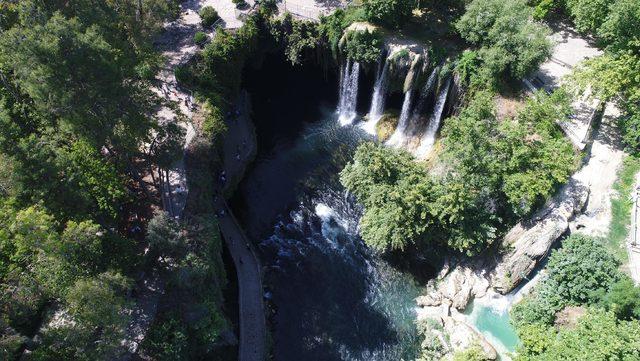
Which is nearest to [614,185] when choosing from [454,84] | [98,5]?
[454,84]

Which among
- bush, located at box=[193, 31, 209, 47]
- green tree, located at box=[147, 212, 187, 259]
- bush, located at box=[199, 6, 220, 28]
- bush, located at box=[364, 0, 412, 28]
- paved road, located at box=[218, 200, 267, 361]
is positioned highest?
bush, located at box=[364, 0, 412, 28]

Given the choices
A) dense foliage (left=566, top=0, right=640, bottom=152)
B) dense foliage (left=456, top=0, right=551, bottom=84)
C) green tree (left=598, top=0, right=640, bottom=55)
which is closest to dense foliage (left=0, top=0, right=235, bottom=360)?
dense foliage (left=456, top=0, right=551, bottom=84)

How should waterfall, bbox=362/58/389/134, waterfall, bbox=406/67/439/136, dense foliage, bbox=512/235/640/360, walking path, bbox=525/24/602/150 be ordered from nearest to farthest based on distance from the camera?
1. dense foliage, bbox=512/235/640/360
2. walking path, bbox=525/24/602/150
3. waterfall, bbox=406/67/439/136
4. waterfall, bbox=362/58/389/134

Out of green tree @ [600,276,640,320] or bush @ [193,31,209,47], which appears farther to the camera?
bush @ [193,31,209,47]

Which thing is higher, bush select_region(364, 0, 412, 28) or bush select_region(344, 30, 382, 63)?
bush select_region(364, 0, 412, 28)

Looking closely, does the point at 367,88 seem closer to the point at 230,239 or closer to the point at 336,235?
the point at 336,235

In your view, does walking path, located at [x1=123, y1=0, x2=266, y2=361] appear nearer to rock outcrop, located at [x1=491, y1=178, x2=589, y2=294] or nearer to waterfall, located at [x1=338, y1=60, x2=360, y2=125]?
waterfall, located at [x1=338, y1=60, x2=360, y2=125]
